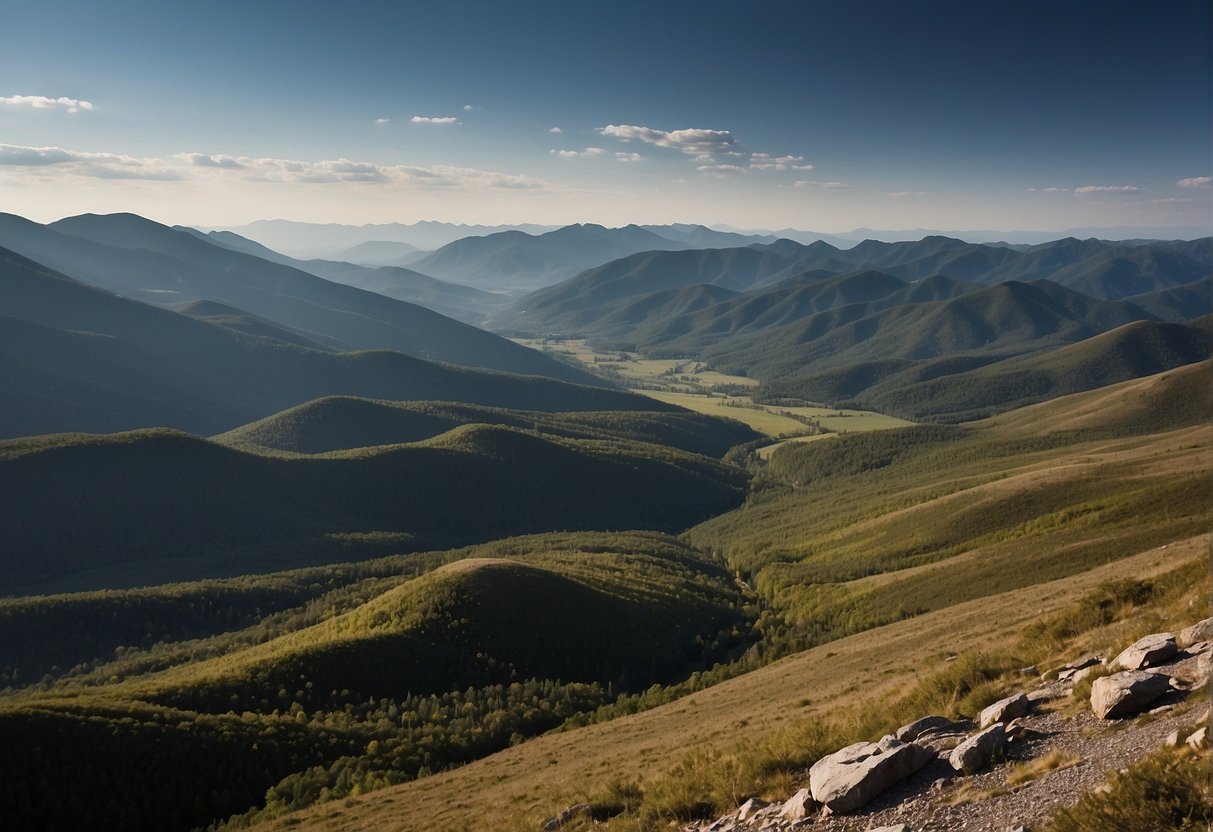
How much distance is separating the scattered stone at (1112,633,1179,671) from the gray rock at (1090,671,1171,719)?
200 cm

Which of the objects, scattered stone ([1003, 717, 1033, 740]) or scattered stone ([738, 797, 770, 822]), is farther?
scattered stone ([738, 797, 770, 822])

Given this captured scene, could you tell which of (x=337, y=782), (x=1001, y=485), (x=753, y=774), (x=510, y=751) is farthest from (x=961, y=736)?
(x=1001, y=485)

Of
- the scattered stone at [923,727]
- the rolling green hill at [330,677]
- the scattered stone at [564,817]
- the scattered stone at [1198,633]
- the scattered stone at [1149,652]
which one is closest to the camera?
the scattered stone at [1149,652]

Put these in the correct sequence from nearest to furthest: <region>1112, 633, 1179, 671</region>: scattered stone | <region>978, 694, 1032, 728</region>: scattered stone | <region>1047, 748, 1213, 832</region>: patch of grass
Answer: <region>1047, 748, 1213, 832</region>: patch of grass < <region>1112, 633, 1179, 671</region>: scattered stone < <region>978, 694, 1032, 728</region>: scattered stone

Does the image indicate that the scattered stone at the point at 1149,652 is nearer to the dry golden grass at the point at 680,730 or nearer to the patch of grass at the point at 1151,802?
the patch of grass at the point at 1151,802

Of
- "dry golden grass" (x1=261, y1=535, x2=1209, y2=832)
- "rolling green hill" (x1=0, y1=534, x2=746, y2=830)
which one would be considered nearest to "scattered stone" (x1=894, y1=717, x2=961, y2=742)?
"dry golden grass" (x1=261, y1=535, x2=1209, y2=832)

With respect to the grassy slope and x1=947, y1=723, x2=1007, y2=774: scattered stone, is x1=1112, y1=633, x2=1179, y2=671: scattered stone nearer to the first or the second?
x1=947, y1=723, x2=1007, y2=774: scattered stone

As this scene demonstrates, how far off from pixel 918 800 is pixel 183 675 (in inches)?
4860

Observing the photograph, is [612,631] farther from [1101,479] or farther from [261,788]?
[1101,479]

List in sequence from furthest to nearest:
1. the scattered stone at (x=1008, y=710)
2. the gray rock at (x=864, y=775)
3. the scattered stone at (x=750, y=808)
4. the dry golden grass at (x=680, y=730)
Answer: the dry golden grass at (x=680, y=730) → the scattered stone at (x=1008, y=710) → the scattered stone at (x=750, y=808) → the gray rock at (x=864, y=775)

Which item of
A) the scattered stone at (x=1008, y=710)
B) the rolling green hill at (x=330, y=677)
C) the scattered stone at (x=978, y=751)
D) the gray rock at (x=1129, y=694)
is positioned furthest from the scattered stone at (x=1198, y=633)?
the rolling green hill at (x=330, y=677)

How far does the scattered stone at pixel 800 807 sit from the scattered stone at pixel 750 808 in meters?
1.35

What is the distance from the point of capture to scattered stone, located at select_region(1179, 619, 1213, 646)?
83.7ft

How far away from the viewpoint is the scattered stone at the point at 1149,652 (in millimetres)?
24688
